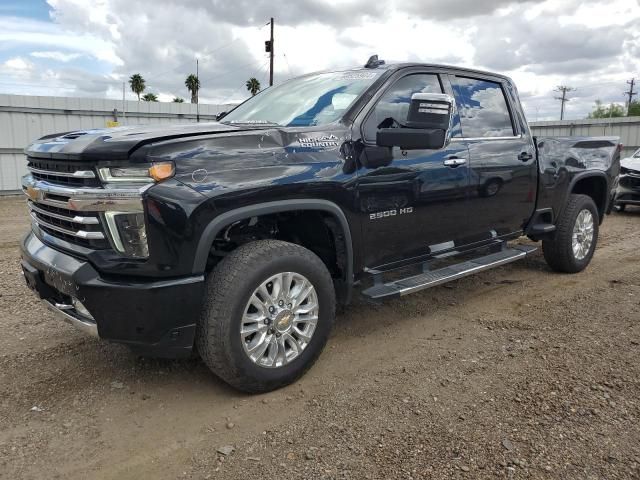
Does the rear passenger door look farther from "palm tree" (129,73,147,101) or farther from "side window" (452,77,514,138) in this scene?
"palm tree" (129,73,147,101)

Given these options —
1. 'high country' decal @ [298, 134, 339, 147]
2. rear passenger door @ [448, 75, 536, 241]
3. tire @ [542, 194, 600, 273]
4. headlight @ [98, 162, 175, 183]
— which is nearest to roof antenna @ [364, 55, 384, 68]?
rear passenger door @ [448, 75, 536, 241]

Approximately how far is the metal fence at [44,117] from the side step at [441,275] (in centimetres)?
1060

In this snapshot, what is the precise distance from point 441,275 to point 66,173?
110 inches

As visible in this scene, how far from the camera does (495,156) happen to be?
183 inches

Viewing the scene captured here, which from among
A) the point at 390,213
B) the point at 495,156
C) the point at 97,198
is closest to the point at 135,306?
the point at 97,198

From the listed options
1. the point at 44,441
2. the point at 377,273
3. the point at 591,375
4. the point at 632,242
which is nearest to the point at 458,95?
the point at 377,273

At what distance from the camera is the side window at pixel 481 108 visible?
456 centimetres

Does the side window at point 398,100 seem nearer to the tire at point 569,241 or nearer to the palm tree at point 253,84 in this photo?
the tire at point 569,241

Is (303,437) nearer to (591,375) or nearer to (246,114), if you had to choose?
(591,375)

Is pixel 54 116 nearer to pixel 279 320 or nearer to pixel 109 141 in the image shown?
pixel 109 141

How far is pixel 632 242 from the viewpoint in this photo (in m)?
8.00

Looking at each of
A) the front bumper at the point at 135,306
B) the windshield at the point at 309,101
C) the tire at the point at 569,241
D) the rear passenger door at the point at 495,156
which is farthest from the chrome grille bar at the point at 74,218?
the tire at the point at 569,241

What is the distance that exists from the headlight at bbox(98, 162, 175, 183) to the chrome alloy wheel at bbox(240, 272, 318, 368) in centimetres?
83

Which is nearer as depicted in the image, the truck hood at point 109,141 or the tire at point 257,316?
the truck hood at point 109,141
